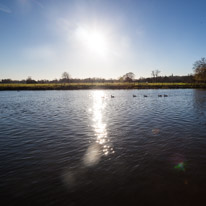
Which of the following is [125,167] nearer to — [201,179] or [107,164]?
[107,164]

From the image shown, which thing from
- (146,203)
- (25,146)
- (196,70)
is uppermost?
(196,70)

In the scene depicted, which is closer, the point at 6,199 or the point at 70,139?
the point at 6,199

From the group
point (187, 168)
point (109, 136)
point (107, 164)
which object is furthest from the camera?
point (109, 136)

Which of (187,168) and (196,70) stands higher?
(196,70)

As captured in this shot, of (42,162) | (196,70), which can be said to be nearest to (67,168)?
(42,162)

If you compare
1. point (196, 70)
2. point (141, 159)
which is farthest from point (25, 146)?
point (196, 70)

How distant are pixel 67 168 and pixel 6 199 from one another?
8.45 feet

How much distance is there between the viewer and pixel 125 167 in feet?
23.1

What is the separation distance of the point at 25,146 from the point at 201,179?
10141mm

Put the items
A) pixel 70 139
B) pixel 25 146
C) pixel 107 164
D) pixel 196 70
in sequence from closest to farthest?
pixel 107 164
pixel 25 146
pixel 70 139
pixel 196 70

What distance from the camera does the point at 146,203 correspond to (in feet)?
16.4

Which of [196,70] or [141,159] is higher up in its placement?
[196,70]

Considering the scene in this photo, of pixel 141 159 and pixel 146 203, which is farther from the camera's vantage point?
pixel 141 159

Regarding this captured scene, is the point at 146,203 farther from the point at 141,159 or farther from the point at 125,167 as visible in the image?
the point at 141,159
